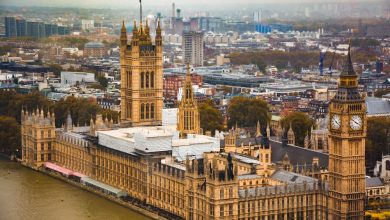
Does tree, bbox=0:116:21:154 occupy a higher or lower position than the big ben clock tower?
lower

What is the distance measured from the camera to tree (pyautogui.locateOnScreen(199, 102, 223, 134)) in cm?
5541

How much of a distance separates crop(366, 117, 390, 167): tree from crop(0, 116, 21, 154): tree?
66.8ft

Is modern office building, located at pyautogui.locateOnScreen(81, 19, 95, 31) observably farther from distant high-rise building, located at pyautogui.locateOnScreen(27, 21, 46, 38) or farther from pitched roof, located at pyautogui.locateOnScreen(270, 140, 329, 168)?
pitched roof, located at pyautogui.locateOnScreen(270, 140, 329, 168)

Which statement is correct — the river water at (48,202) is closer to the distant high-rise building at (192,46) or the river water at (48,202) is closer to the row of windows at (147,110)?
the row of windows at (147,110)

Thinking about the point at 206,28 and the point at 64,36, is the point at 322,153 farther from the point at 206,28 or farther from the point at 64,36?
the point at 206,28

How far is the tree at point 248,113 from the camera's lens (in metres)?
58.3

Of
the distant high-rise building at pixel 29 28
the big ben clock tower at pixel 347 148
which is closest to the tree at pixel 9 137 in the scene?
the distant high-rise building at pixel 29 28

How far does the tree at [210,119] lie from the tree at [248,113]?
3.41 feet

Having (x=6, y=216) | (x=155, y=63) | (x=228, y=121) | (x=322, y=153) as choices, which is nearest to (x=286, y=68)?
(x=228, y=121)

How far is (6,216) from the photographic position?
3741 centimetres

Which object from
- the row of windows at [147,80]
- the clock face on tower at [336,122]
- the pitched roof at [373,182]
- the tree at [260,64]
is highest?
the row of windows at [147,80]

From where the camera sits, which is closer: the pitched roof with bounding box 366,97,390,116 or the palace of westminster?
the palace of westminster

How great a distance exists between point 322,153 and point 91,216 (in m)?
11.2

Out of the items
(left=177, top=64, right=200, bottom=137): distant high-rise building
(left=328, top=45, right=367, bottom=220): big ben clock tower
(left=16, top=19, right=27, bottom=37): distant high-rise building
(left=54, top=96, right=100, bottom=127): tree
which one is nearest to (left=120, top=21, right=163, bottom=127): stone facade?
(left=177, top=64, right=200, bottom=137): distant high-rise building
